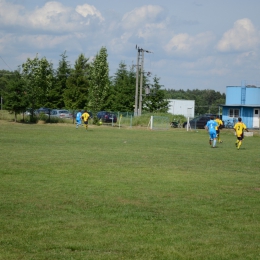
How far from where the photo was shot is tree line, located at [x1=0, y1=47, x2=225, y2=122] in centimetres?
6188

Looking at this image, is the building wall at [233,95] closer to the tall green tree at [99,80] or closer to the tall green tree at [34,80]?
the tall green tree at [99,80]

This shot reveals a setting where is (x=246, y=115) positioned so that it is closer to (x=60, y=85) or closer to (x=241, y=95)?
(x=241, y=95)

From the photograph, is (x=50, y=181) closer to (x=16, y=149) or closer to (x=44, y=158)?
(x=44, y=158)

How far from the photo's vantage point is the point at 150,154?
A: 1019 inches

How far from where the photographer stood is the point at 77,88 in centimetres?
7806

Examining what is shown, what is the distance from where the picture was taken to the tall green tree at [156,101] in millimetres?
81438

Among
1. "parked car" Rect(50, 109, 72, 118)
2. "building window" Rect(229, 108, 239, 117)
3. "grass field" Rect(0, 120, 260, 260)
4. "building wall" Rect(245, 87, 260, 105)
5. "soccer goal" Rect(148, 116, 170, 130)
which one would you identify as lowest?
"grass field" Rect(0, 120, 260, 260)

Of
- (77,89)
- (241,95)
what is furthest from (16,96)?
(241,95)

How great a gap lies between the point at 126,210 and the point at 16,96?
50804mm

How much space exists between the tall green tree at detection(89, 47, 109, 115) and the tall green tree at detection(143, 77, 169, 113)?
14084mm

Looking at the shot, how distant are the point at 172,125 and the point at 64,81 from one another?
22.6 m

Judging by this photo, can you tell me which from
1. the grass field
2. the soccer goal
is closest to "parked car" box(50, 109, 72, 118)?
the soccer goal

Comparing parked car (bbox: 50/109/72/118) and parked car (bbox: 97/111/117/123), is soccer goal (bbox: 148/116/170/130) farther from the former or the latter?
parked car (bbox: 50/109/72/118)

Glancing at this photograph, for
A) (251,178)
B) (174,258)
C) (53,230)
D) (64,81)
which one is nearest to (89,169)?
(251,178)
